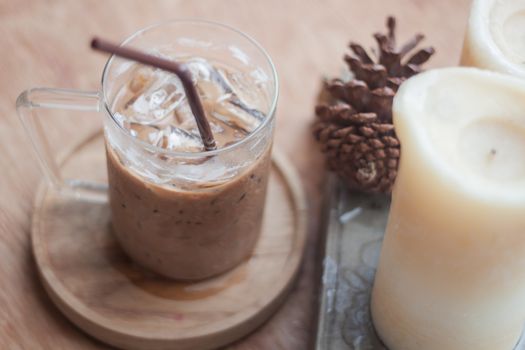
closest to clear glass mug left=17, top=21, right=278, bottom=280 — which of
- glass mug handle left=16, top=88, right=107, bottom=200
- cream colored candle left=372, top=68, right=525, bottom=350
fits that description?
glass mug handle left=16, top=88, right=107, bottom=200

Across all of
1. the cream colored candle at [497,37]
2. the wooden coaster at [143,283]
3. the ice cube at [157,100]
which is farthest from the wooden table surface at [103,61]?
the cream colored candle at [497,37]

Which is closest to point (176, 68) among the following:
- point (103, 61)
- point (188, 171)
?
point (188, 171)

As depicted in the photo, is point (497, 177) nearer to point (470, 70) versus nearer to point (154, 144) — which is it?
point (470, 70)

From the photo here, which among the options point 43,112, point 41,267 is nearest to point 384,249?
point 41,267

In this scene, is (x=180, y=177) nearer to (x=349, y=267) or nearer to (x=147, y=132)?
(x=147, y=132)

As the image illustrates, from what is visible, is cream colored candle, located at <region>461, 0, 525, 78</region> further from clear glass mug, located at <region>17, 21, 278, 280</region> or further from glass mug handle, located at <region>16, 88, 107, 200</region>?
glass mug handle, located at <region>16, 88, 107, 200</region>

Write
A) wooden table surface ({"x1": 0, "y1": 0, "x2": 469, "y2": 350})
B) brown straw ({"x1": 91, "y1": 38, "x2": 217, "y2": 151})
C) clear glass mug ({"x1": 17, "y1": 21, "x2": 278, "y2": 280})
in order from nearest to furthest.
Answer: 1. brown straw ({"x1": 91, "y1": 38, "x2": 217, "y2": 151})
2. clear glass mug ({"x1": 17, "y1": 21, "x2": 278, "y2": 280})
3. wooden table surface ({"x1": 0, "y1": 0, "x2": 469, "y2": 350})
